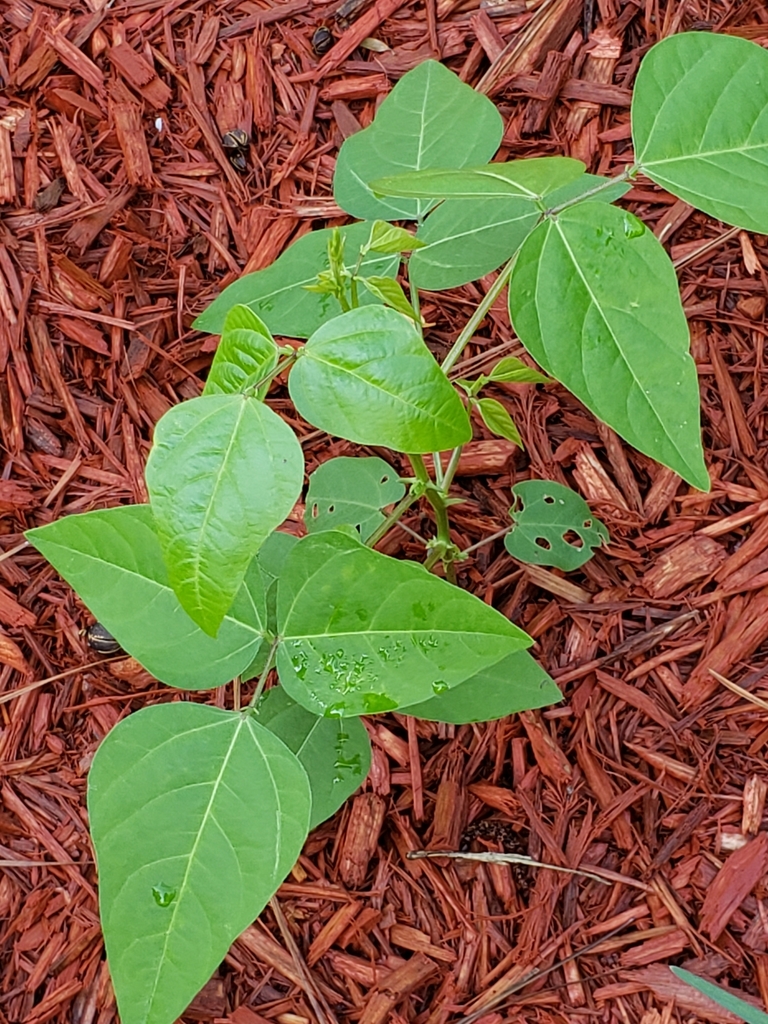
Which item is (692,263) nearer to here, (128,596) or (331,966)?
(128,596)

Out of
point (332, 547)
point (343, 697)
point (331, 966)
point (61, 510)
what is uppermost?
point (332, 547)

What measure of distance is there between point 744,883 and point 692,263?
3.24ft

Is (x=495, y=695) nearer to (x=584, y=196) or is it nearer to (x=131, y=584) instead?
(x=131, y=584)

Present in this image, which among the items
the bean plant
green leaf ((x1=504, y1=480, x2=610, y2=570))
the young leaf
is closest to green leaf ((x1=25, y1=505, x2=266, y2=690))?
the bean plant

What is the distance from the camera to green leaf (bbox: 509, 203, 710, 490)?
0.84 m

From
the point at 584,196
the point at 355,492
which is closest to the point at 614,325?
the point at 584,196

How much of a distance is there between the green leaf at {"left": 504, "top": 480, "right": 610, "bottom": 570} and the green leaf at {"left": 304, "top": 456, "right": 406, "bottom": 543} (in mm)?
217

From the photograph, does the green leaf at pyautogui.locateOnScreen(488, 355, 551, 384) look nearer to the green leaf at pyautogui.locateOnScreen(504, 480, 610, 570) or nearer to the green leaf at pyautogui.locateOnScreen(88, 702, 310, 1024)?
the green leaf at pyautogui.locateOnScreen(504, 480, 610, 570)

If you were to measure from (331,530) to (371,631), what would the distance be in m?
0.12

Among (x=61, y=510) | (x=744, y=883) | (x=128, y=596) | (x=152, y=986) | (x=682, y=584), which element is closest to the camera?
(x=152, y=986)

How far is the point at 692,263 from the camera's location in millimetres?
1543

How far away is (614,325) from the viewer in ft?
2.84

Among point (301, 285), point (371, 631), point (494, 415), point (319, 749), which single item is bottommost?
point (319, 749)

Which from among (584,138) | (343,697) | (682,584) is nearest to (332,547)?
(343,697)
